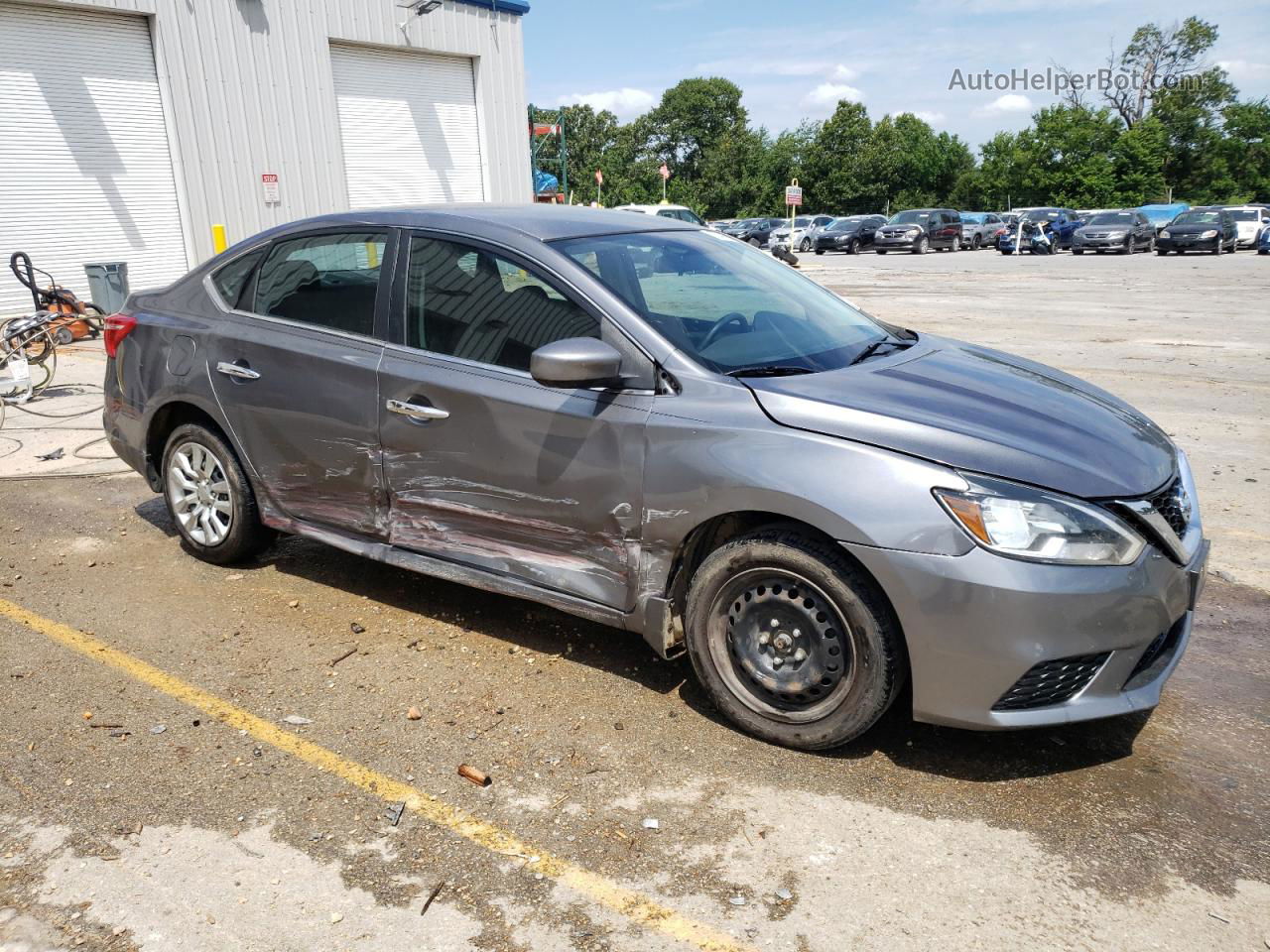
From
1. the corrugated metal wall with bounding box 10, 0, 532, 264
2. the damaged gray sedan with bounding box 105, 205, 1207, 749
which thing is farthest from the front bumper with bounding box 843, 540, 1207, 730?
the corrugated metal wall with bounding box 10, 0, 532, 264

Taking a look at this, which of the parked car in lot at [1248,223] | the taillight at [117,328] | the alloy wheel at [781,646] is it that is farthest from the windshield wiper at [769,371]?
the parked car in lot at [1248,223]

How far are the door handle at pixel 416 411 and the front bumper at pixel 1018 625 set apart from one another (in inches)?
66.6

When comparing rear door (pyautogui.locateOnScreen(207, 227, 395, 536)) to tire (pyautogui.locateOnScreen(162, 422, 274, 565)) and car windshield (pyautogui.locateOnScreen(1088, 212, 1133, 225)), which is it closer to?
tire (pyautogui.locateOnScreen(162, 422, 274, 565))

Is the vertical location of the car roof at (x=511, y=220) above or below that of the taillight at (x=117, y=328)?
above

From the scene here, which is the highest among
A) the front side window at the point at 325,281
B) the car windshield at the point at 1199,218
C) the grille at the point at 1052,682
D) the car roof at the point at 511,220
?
the car roof at the point at 511,220

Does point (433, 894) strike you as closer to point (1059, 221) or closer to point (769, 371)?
point (769, 371)

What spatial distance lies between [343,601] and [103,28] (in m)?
15.0

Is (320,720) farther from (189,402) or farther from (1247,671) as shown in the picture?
(1247,671)

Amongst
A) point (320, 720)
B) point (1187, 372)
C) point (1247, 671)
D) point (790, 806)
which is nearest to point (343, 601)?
point (320, 720)

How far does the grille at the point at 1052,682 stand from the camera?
3008 mm

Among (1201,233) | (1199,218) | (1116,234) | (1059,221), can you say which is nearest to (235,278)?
(1201,233)

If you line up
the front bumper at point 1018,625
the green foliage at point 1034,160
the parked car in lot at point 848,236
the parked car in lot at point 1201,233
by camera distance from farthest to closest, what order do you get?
the green foliage at point 1034,160 < the parked car in lot at point 848,236 < the parked car in lot at point 1201,233 < the front bumper at point 1018,625

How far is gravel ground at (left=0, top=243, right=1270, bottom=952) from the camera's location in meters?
2.61

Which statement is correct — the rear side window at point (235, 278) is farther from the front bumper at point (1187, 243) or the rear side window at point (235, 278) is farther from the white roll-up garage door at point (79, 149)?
the front bumper at point (1187, 243)
